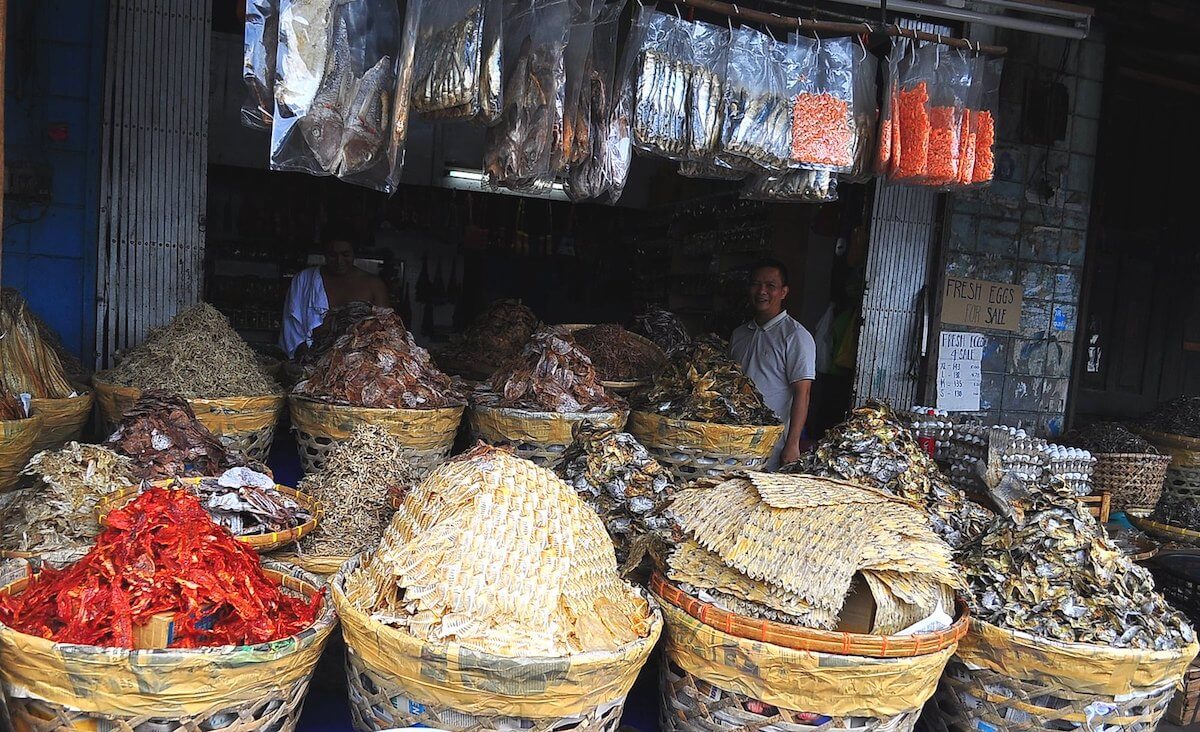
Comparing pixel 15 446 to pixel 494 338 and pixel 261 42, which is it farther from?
pixel 494 338

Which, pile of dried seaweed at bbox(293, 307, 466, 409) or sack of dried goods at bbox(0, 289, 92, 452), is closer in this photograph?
sack of dried goods at bbox(0, 289, 92, 452)

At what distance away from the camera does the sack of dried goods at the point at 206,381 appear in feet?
8.75

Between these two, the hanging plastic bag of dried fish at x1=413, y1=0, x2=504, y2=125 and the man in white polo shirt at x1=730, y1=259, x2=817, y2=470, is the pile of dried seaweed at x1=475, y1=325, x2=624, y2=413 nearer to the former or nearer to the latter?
the hanging plastic bag of dried fish at x1=413, y1=0, x2=504, y2=125

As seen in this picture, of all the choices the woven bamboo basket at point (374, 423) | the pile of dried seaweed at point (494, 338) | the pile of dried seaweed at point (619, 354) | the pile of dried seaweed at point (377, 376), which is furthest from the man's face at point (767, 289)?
the woven bamboo basket at point (374, 423)

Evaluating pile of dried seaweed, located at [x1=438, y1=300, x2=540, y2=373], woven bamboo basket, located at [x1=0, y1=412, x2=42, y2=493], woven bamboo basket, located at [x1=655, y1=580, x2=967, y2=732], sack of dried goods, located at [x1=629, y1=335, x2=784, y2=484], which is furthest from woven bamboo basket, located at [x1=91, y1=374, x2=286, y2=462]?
woven bamboo basket, located at [x1=655, y1=580, x2=967, y2=732]

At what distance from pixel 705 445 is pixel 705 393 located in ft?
0.86

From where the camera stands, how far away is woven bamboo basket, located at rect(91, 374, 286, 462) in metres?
2.63

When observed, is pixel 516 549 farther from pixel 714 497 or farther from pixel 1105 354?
pixel 1105 354

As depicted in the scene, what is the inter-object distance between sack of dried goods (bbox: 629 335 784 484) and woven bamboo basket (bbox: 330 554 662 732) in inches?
54.2

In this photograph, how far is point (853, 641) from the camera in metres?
1.66

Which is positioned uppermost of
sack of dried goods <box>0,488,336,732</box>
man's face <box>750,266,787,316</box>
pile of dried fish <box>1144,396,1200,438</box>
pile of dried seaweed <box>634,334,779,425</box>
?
man's face <box>750,266,787,316</box>

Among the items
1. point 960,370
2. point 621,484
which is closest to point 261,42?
point 621,484

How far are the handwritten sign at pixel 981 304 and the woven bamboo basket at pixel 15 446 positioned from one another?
4538 millimetres

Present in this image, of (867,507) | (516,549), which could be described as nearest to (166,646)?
(516,549)
